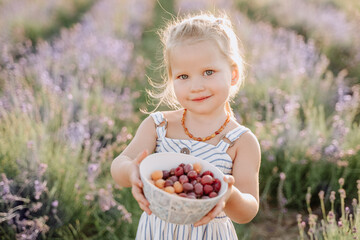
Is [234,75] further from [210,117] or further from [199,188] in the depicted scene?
[199,188]

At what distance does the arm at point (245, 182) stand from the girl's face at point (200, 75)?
0.21 m

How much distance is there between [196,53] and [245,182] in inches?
22.1

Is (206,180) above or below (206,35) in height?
below

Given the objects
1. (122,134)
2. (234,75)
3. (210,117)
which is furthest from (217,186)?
(122,134)

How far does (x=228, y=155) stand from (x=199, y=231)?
350mm

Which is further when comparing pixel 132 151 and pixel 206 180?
pixel 132 151

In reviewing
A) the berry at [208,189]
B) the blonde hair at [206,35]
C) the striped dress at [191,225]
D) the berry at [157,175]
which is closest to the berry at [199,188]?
the berry at [208,189]

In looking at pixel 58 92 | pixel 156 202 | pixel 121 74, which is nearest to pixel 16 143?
pixel 58 92

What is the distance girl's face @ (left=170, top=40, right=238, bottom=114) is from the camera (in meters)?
1.76

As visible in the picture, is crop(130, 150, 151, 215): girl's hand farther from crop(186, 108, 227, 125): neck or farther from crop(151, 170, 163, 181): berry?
crop(186, 108, 227, 125): neck

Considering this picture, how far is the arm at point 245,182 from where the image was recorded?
5.49 ft

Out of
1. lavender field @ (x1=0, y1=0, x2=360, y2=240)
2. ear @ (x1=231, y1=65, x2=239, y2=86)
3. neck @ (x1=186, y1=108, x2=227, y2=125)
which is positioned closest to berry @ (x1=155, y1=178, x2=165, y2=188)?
neck @ (x1=186, y1=108, x2=227, y2=125)

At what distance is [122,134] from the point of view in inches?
154

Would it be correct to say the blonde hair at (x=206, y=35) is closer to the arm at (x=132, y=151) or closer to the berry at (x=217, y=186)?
the arm at (x=132, y=151)
